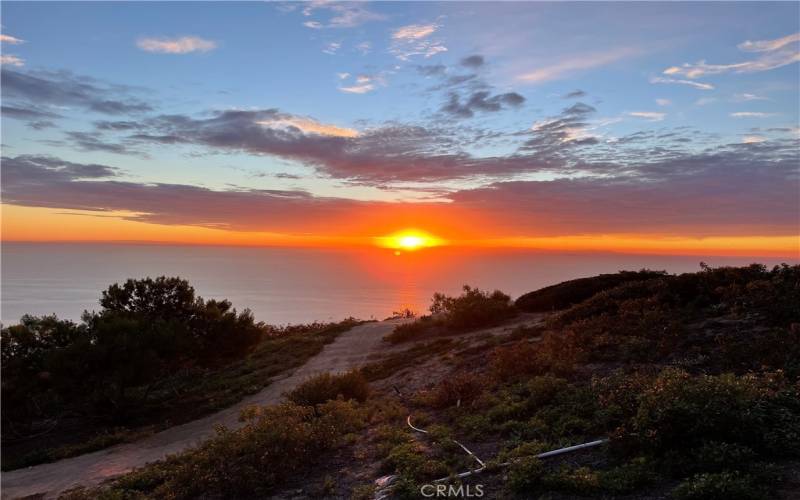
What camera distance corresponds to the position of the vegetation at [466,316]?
22297mm

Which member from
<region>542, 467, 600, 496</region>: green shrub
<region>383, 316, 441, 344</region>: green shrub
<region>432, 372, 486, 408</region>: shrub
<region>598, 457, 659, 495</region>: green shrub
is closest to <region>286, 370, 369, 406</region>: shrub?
<region>432, 372, 486, 408</region>: shrub

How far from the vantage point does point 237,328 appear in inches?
869

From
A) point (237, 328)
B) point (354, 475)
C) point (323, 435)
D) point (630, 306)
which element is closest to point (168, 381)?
point (237, 328)

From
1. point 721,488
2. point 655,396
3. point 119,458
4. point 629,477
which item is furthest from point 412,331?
point 721,488

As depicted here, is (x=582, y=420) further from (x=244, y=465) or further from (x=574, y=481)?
(x=244, y=465)

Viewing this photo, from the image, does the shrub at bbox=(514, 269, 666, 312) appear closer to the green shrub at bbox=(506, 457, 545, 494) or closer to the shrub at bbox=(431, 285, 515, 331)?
the shrub at bbox=(431, 285, 515, 331)

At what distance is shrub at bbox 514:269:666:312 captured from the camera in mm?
21828

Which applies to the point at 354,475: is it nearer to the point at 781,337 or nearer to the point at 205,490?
the point at 205,490

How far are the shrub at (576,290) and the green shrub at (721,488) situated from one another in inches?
680

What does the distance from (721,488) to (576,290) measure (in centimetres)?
1854

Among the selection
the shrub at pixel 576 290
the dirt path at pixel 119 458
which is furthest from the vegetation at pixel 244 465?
the shrub at pixel 576 290

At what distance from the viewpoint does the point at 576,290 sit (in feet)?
73.3

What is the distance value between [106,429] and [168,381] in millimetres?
5109

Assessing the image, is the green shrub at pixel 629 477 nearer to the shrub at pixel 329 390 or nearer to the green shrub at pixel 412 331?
the shrub at pixel 329 390
